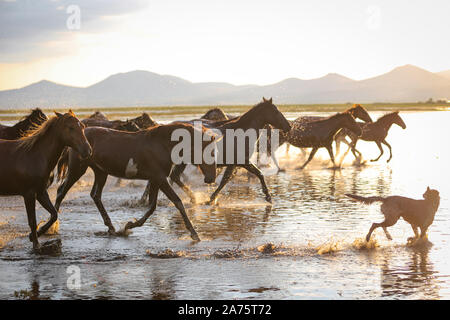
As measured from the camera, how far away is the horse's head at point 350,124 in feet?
70.1

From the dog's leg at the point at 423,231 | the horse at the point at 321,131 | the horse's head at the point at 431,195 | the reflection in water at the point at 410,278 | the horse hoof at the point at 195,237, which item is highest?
the horse at the point at 321,131

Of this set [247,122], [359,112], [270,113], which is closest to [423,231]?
[247,122]

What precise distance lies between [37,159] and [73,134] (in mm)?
629

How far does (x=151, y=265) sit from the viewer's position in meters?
8.93

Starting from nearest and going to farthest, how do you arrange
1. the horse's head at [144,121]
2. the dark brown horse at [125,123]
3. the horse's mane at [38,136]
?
1. the horse's mane at [38,136]
2. the dark brown horse at [125,123]
3. the horse's head at [144,121]

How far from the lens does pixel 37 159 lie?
32.0 feet

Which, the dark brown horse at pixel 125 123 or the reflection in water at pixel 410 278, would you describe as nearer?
the reflection in water at pixel 410 278

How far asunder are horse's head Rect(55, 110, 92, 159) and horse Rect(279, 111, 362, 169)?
41.7ft

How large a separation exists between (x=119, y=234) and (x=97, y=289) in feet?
11.1

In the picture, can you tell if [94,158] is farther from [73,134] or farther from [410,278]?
[410,278]

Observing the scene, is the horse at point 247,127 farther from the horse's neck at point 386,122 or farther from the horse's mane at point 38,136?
the horse's neck at point 386,122

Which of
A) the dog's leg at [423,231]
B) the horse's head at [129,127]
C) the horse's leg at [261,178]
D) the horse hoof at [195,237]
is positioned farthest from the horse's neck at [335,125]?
the horse hoof at [195,237]
